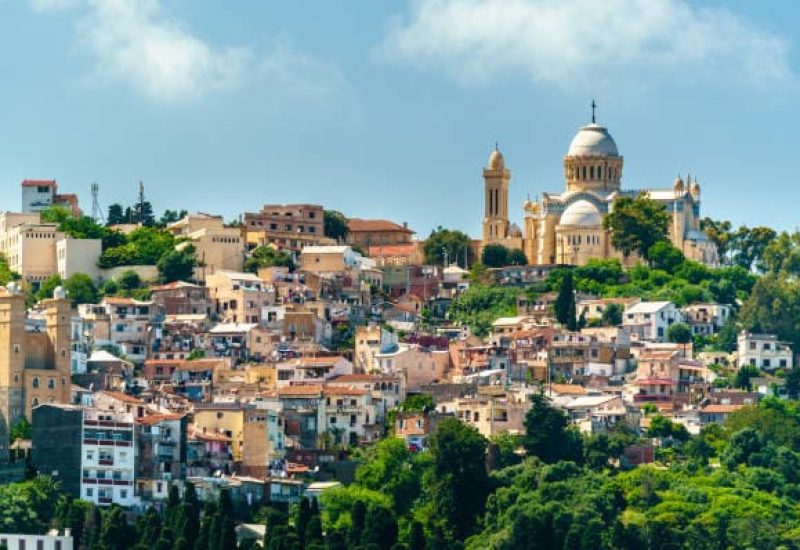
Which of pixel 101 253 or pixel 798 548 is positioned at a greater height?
pixel 101 253

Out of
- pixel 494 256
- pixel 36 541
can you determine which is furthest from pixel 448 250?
pixel 36 541

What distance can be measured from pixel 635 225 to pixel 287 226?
39.4 feet

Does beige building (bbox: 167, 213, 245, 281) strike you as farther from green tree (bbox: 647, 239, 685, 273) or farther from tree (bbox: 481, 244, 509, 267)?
green tree (bbox: 647, 239, 685, 273)

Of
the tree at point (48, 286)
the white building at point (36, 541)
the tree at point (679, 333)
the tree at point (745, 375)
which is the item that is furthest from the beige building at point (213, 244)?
the white building at point (36, 541)

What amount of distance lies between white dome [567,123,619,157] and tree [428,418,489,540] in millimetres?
35292

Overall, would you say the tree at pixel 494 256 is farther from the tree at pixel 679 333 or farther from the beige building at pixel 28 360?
the beige building at pixel 28 360

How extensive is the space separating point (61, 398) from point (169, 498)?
710 cm

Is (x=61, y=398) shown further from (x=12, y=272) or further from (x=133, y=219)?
(x=133, y=219)

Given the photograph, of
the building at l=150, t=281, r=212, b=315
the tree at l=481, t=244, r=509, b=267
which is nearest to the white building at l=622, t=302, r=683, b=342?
the tree at l=481, t=244, r=509, b=267

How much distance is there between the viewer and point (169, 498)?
80.6 meters

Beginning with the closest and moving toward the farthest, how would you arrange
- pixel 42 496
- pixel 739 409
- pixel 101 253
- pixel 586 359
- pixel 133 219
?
1. pixel 42 496
2. pixel 739 409
3. pixel 586 359
4. pixel 101 253
5. pixel 133 219

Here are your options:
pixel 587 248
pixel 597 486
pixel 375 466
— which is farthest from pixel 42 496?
pixel 587 248

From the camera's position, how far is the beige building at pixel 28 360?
86125 millimetres

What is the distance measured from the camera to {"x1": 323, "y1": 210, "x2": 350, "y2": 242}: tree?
11456 cm
